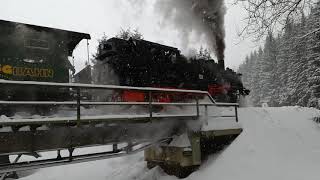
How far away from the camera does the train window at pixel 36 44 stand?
10.4 metres

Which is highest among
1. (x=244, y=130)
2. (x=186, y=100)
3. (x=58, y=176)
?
(x=186, y=100)

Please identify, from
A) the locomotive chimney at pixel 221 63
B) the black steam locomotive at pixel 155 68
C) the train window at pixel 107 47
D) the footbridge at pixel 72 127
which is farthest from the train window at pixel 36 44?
the locomotive chimney at pixel 221 63

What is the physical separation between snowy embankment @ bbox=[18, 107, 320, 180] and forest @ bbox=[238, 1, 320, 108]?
314cm

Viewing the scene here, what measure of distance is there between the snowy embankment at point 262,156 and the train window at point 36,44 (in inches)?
235

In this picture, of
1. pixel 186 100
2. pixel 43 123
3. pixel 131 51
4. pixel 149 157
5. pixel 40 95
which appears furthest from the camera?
pixel 186 100

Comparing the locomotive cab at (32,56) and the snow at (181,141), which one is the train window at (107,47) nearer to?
the locomotive cab at (32,56)

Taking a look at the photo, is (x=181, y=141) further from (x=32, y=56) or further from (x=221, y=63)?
(x=221, y=63)

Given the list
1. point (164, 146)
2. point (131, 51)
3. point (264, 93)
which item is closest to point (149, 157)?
point (164, 146)

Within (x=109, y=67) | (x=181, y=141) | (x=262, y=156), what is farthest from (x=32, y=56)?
(x=262, y=156)

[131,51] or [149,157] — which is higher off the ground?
[131,51]

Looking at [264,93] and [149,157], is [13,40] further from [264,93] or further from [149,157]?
[264,93]

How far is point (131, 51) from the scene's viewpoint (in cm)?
1503

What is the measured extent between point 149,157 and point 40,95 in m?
5.02

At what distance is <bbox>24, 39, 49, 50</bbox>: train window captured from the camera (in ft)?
34.0
